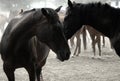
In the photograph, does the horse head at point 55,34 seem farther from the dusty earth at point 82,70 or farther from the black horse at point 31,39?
the dusty earth at point 82,70

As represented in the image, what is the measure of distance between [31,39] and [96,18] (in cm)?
170

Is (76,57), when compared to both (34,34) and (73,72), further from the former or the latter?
(34,34)

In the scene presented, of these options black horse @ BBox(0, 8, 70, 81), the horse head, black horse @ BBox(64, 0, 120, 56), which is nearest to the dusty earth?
black horse @ BBox(64, 0, 120, 56)

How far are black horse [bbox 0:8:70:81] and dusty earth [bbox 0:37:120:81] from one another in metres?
2.96

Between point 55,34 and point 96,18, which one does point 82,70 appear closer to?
point 96,18

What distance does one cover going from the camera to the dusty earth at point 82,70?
7597 millimetres

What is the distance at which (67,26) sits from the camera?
18.8ft

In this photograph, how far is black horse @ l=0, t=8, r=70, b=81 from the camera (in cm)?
412

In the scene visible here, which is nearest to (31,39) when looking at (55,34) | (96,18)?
(55,34)

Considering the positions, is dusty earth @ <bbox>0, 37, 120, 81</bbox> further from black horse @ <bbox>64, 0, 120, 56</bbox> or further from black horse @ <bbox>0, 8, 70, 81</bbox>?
black horse @ <bbox>0, 8, 70, 81</bbox>

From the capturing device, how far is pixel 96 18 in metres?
5.80

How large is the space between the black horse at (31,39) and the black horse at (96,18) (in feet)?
3.66

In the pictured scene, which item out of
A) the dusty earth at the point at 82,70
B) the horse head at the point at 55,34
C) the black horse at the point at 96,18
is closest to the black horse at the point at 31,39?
the horse head at the point at 55,34

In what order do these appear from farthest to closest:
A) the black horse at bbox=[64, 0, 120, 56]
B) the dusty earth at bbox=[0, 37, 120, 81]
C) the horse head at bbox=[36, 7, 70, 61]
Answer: the dusty earth at bbox=[0, 37, 120, 81], the black horse at bbox=[64, 0, 120, 56], the horse head at bbox=[36, 7, 70, 61]
